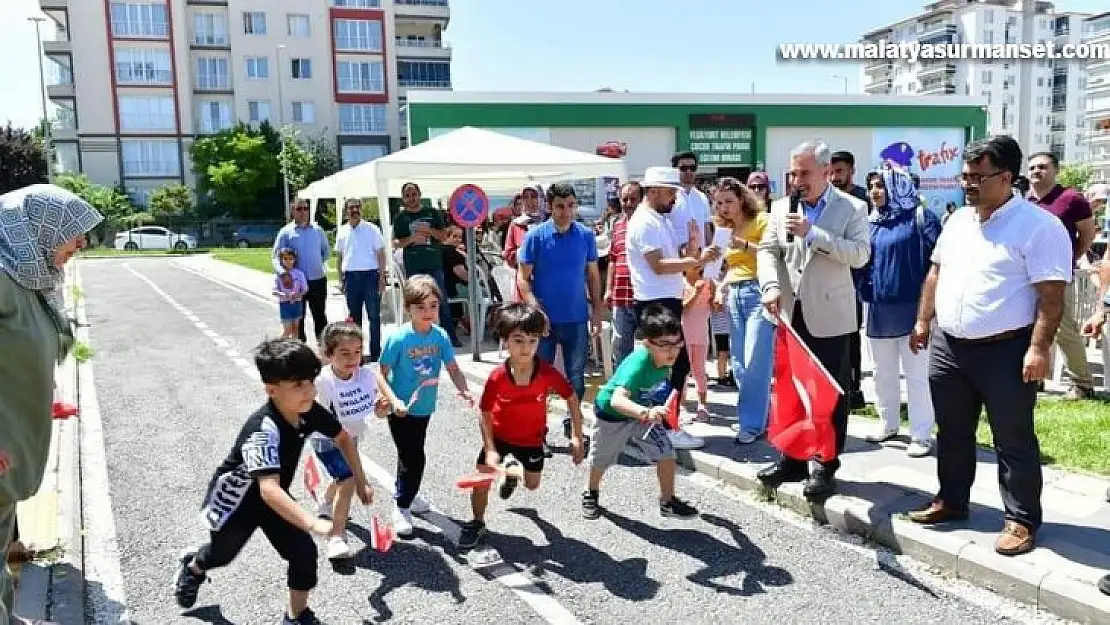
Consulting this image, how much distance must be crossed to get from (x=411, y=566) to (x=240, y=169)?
178ft

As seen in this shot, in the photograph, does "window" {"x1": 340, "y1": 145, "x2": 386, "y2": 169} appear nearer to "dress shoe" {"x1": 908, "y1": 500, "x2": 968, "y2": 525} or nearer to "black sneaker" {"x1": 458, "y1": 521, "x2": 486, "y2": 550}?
"black sneaker" {"x1": 458, "y1": 521, "x2": 486, "y2": 550}

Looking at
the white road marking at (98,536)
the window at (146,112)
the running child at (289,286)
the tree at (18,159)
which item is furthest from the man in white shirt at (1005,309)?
the window at (146,112)

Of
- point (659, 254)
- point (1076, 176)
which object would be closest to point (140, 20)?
point (659, 254)

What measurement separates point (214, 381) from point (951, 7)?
5257 inches

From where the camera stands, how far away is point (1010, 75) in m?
118

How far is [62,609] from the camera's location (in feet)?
12.4

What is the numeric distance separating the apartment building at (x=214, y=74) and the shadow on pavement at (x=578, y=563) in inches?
2274

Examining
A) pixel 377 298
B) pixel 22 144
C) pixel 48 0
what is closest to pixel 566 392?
pixel 377 298

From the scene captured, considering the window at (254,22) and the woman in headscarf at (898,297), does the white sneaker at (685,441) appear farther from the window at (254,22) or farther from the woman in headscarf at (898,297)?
the window at (254,22)

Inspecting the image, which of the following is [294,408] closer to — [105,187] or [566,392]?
[566,392]

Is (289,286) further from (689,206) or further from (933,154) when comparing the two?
(933,154)

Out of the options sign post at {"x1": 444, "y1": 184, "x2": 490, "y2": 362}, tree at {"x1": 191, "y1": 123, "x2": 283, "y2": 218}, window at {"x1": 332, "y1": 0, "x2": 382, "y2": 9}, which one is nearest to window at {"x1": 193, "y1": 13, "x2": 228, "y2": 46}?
window at {"x1": 332, "y1": 0, "x2": 382, "y2": 9}

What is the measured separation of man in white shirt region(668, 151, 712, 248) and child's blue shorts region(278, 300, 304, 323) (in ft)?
16.6

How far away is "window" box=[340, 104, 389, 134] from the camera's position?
199 feet
